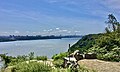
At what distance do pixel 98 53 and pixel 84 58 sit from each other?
1.69m

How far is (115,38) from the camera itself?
17359 mm

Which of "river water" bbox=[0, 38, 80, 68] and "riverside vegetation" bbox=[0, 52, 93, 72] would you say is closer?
"riverside vegetation" bbox=[0, 52, 93, 72]

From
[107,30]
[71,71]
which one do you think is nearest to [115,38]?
[107,30]

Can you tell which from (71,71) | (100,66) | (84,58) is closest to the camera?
(71,71)

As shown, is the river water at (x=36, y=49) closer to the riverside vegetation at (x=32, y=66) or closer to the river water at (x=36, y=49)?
the river water at (x=36, y=49)

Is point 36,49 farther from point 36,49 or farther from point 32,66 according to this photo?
point 32,66

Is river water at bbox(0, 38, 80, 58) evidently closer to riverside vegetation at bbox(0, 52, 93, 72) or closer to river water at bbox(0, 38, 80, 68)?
river water at bbox(0, 38, 80, 68)

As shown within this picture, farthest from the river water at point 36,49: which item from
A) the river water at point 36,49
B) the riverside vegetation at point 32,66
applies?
the riverside vegetation at point 32,66

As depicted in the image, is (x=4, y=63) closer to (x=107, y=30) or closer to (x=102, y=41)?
(x=102, y=41)

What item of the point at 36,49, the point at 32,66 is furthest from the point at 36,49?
the point at 32,66

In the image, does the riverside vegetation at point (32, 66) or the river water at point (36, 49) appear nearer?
the riverside vegetation at point (32, 66)

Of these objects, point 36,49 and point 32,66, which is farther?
point 36,49

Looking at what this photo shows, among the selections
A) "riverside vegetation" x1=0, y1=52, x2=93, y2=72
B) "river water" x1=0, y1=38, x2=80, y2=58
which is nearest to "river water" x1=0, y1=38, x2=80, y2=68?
"river water" x1=0, y1=38, x2=80, y2=58

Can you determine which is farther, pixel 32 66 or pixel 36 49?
pixel 36 49
